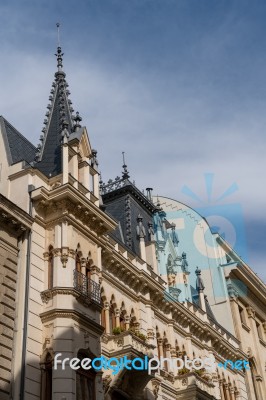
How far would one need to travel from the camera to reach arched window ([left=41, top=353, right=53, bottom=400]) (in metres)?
23.4

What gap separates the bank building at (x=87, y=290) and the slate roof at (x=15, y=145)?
0.07m

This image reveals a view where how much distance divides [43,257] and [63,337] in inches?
149

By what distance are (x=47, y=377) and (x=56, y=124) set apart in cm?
1403

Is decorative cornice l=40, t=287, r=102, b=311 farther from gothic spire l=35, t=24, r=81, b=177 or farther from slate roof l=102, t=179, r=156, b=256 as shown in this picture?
slate roof l=102, t=179, r=156, b=256

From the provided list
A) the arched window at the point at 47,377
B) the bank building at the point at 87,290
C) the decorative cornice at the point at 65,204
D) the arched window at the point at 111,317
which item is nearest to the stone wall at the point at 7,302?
the bank building at the point at 87,290

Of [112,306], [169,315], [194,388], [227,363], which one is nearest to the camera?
[112,306]

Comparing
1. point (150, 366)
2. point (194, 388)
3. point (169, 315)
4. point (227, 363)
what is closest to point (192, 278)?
point (227, 363)

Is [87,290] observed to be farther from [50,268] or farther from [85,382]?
[85,382]

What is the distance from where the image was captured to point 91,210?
28.0 meters

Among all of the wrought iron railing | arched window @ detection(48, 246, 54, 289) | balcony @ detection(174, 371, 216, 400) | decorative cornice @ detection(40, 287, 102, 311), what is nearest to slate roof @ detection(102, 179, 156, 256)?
balcony @ detection(174, 371, 216, 400)

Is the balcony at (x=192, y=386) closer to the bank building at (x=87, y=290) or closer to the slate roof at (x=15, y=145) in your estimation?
the bank building at (x=87, y=290)

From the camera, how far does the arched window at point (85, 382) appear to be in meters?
24.1

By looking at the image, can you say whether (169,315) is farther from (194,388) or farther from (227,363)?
(227,363)

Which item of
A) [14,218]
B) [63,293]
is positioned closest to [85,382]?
[63,293]
